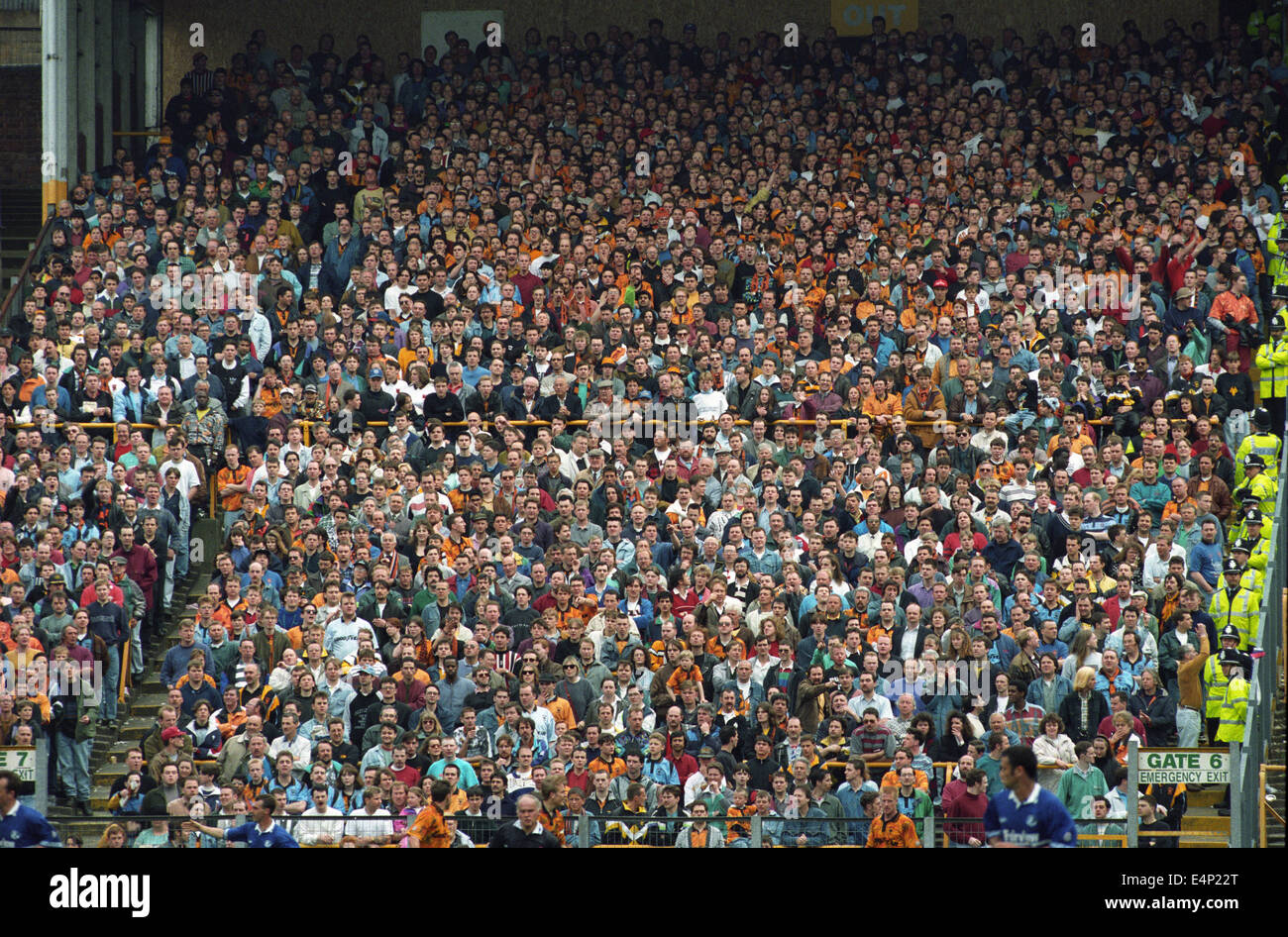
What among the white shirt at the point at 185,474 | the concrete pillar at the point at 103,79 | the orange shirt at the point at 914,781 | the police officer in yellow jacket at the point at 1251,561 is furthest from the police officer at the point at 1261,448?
the concrete pillar at the point at 103,79

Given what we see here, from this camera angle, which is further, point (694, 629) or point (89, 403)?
point (89, 403)

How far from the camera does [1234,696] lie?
1503 centimetres

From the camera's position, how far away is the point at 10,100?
27.4 metres

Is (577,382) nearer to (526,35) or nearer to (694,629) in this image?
(694,629)

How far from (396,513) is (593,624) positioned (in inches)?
103

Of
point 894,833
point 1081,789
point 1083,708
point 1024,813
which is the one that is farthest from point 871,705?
point 1024,813

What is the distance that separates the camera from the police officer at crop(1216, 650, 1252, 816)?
1498 centimetres

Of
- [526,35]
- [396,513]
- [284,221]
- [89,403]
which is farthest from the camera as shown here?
[526,35]

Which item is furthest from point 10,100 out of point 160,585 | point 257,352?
point 160,585

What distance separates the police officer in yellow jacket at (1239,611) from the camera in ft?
54.1

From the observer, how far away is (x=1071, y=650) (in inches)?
648
